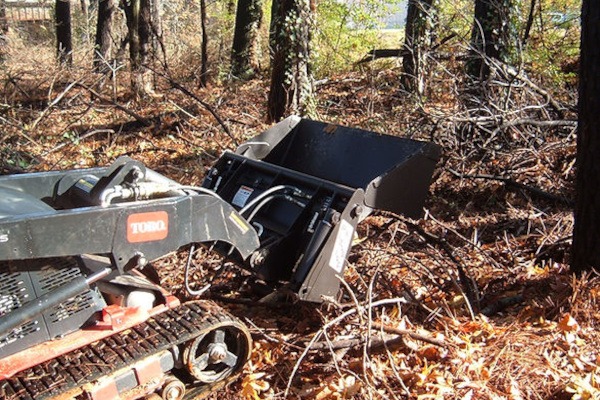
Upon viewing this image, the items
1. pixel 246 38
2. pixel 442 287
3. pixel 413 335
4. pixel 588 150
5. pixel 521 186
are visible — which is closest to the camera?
pixel 413 335

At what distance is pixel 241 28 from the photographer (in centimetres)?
1345

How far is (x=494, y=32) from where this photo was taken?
27.1 feet

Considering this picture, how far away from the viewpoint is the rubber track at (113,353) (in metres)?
2.85

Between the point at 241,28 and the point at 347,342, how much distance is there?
10.9 meters

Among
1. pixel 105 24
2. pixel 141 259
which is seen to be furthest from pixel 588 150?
pixel 105 24

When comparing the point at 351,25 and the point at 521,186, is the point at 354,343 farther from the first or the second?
the point at 351,25

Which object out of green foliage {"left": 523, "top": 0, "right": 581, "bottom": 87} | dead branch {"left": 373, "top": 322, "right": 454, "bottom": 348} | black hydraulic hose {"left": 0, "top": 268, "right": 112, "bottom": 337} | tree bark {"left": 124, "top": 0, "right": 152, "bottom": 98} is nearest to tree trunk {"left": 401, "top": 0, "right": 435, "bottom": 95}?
green foliage {"left": 523, "top": 0, "right": 581, "bottom": 87}

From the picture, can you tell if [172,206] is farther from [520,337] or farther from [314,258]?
[520,337]

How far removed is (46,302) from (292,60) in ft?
20.6

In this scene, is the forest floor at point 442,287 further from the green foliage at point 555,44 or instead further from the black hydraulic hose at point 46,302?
the green foliage at point 555,44

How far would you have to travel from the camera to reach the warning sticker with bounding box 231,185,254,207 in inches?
175

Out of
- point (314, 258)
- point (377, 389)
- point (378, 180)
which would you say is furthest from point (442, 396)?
point (378, 180)

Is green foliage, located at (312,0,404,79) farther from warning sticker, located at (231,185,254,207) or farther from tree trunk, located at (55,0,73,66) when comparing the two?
warning sticker, located at (231,185,254,207)

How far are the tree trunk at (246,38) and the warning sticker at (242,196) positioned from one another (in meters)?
9.10
